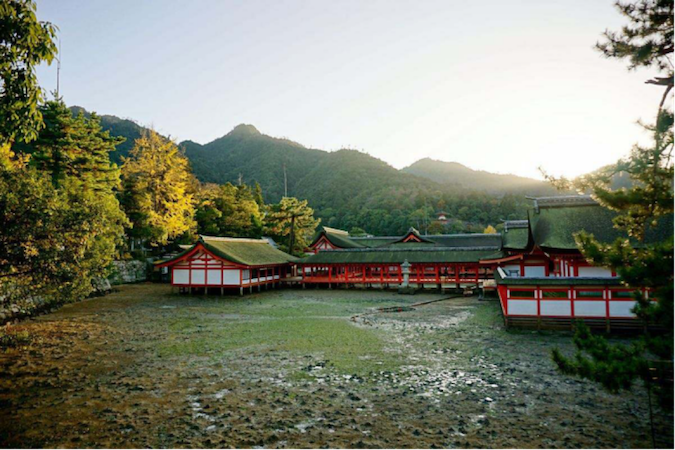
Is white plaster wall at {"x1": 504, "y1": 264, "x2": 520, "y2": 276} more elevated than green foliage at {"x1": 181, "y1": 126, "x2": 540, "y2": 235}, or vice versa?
green foliage at {"x1": 181, "y1": 126, "x2": 540, "y2": 235}

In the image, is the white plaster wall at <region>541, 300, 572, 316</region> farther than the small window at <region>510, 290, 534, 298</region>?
No

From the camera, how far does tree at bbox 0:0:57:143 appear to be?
527 centimetres

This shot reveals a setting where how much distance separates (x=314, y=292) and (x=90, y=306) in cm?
1382

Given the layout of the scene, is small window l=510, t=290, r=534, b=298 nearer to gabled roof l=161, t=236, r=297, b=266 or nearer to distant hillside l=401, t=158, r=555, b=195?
gabled roof l=161, t=236, r=297, b=266

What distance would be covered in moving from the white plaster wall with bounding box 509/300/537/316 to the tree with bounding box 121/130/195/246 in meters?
28.8

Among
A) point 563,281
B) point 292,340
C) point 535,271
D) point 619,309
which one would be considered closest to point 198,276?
point 292,340

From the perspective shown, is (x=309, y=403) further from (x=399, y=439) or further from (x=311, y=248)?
(x=311, y=248)

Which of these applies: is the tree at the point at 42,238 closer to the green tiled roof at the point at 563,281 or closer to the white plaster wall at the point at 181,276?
the white plaster wall at the point at 181,276

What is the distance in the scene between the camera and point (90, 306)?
70.5 feet

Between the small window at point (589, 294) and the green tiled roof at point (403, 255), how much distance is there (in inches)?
491

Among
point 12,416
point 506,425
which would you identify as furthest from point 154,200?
point 506,425

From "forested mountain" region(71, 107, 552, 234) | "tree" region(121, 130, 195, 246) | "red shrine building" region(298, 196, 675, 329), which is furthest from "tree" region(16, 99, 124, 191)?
"forested mountain" region(71, 107, 552, 234)

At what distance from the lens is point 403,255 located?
1133 inches

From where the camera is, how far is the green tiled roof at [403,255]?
2739 cm
